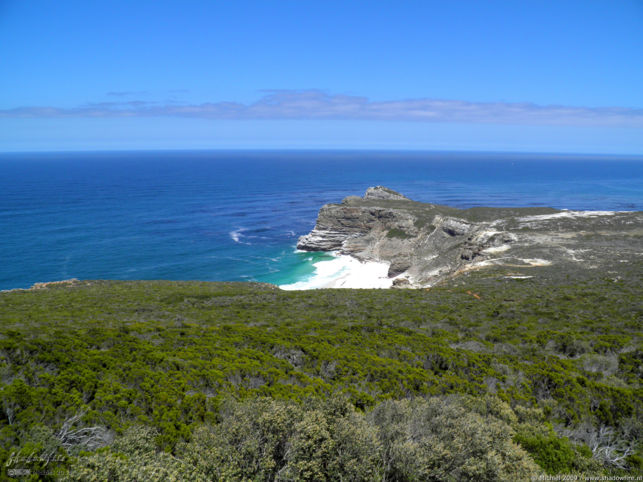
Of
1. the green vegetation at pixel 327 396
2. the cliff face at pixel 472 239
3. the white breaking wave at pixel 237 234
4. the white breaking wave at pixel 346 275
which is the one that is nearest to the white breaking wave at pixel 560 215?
the cliff face at pixel 472 239

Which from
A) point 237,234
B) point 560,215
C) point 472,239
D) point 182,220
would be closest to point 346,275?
point 472,239

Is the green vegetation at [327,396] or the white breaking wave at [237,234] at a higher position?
the green vegetation at [327,396]

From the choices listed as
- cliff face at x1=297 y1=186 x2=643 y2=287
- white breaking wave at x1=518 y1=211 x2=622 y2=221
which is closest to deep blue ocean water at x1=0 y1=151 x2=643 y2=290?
cliff face at x1=297 y1=186 x2=643 y2=287

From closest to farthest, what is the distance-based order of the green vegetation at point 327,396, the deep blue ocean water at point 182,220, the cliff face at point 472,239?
the green vegetation at point 327,396 → the cliff face at point 472,239 → the deep blue ocean water at point 182,220

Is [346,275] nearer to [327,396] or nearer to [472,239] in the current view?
[472,239]

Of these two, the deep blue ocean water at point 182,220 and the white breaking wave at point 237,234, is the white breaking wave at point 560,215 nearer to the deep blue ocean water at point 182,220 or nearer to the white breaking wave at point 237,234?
the deep blue ocean water at point 182,220

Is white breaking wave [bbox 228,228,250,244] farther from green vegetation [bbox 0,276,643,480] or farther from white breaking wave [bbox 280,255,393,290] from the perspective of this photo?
green vegetation [bbox 0,276,643,480]
